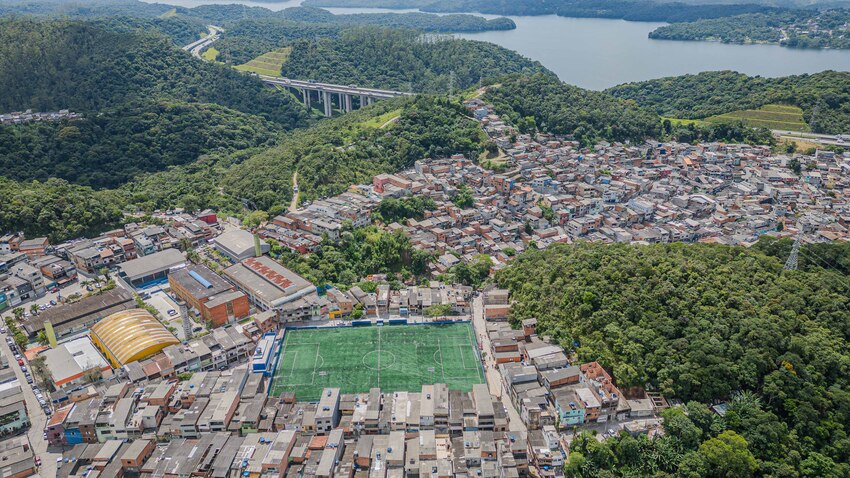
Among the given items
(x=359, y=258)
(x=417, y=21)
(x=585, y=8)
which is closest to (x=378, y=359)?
(x=359, y=258)

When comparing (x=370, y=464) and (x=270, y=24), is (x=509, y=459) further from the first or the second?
(x=270, y=24)

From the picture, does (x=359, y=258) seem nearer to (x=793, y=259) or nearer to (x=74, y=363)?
(x=74, y=363)

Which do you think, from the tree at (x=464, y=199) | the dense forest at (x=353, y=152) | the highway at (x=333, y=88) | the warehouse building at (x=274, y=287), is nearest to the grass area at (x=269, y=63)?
the highway at (x=333, y=88)

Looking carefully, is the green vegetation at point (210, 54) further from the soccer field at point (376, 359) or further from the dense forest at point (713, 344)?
the dense forest at point (713, 344)

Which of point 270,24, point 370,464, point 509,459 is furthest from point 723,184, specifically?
point 270,24

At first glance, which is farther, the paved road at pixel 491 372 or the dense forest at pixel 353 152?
the dense forest at pixel 353 152

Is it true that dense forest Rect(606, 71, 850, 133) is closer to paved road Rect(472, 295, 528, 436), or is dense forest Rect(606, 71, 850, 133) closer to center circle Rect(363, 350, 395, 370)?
paved road Rect(472, 295, 528, 436)

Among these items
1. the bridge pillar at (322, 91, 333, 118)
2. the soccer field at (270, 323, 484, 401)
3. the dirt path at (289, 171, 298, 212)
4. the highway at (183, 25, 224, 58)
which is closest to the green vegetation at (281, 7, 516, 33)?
the highway at (183, 25, 224, 58)
